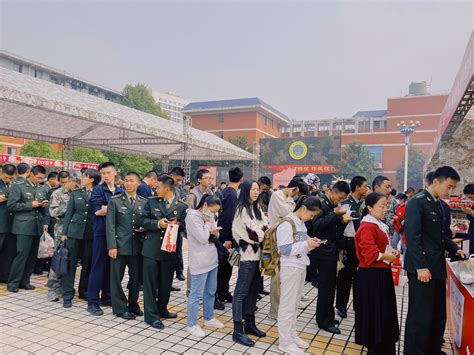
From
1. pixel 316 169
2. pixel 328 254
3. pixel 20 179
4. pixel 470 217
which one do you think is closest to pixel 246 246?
pixel 328 254

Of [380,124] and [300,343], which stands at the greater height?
[380,124]

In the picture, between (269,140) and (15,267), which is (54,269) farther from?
(269,140)

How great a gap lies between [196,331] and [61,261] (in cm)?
209

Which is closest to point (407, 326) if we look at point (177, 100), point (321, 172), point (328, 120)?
point (321, 172)

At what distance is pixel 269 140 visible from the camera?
38250mm

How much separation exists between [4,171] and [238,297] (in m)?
4.30

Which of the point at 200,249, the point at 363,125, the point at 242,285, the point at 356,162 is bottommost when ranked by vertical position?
the point at 242,285

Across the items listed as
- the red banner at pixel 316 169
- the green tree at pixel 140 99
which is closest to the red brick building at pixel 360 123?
the green tree at pixel 140 99

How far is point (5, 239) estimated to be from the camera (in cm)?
545

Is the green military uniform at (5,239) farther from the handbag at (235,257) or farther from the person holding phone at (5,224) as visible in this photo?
the handbag at (235,257)

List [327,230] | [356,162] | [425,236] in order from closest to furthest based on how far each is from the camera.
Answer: [425,236] → [327,230] → [356,162]

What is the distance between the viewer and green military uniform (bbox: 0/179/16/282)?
528 centimetres

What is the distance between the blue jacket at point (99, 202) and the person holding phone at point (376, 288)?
319cm

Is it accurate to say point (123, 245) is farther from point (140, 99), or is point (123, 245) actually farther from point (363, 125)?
point (363, 125)
